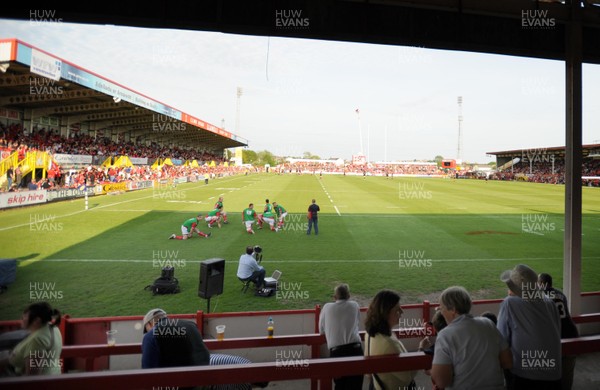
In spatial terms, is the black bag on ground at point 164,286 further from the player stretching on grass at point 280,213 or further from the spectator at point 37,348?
the player stretching on grass at point 280,213

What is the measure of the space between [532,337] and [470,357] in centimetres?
97

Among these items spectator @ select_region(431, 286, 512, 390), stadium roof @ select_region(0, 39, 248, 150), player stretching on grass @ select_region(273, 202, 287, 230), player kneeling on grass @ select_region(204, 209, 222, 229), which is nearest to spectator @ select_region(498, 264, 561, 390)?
spectator @ select_region(431, 286, 512, 390)

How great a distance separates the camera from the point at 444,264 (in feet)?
41.1

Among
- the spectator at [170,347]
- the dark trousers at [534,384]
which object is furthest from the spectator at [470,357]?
the spectator at [170,347]

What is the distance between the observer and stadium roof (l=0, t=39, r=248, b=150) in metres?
19.8

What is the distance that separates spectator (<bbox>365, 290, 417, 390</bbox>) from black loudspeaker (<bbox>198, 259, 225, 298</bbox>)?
4433 millimetres

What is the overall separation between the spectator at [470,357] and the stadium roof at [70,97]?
23.4 metres

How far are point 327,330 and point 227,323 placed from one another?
8.91ft

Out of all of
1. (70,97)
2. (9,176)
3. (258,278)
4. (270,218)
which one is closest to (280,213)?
(270,218)

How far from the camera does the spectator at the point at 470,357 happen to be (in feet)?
8.75

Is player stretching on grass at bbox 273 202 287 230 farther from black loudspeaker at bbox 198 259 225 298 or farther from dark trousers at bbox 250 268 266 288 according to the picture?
black loudspeaker at bbox 198 259 225 298

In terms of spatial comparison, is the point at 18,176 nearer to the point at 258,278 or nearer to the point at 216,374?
the point at 258,278

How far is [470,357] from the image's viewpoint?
2.68 m

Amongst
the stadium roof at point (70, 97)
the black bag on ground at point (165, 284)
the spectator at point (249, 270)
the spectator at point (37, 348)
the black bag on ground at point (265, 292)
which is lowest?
the black bag on ground at point (265, 292)
